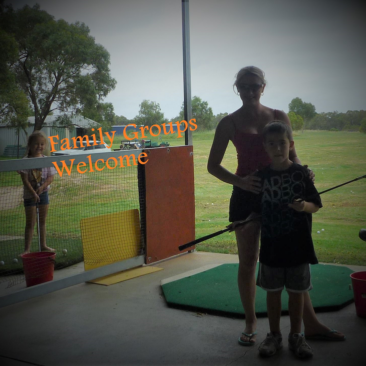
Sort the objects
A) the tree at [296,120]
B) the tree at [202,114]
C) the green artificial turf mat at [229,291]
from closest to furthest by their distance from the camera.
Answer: the green artificial turf mat at [229,291] → the tree at [202,114] → the tree at [296,120]

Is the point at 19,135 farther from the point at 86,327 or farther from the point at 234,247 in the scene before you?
the point at 234,247

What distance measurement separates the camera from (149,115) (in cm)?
583

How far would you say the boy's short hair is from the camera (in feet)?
7.60

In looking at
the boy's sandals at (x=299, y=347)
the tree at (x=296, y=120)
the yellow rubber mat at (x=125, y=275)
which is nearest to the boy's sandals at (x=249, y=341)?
the boy's sandals at (x=299, y=347)

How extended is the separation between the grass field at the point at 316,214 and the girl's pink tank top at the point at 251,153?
2114mm

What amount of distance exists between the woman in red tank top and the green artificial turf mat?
70 centimetres

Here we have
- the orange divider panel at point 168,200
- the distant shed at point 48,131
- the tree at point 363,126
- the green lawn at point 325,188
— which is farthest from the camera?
the tree at point 363,126

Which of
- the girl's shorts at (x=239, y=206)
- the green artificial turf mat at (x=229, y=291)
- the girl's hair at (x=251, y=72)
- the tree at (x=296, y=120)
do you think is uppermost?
the girl's hair at (x=251, y=72)

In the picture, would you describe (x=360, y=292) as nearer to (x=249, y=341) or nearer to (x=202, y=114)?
(x=249, y=341)

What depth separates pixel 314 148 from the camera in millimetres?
8359

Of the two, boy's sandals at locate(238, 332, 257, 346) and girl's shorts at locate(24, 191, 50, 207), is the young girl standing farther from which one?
boy's sandals at locate(238, 332, 257, 346)

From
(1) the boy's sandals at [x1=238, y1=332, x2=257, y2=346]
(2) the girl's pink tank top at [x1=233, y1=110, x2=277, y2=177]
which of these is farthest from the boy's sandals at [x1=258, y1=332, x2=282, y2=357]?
(2) the girl's pink tank top at [x1=233, y1=110, x2=277, y2=177]

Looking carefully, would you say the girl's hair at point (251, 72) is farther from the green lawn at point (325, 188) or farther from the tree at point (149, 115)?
the green lawn at point (325, 188)

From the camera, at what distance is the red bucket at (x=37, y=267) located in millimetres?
3773
